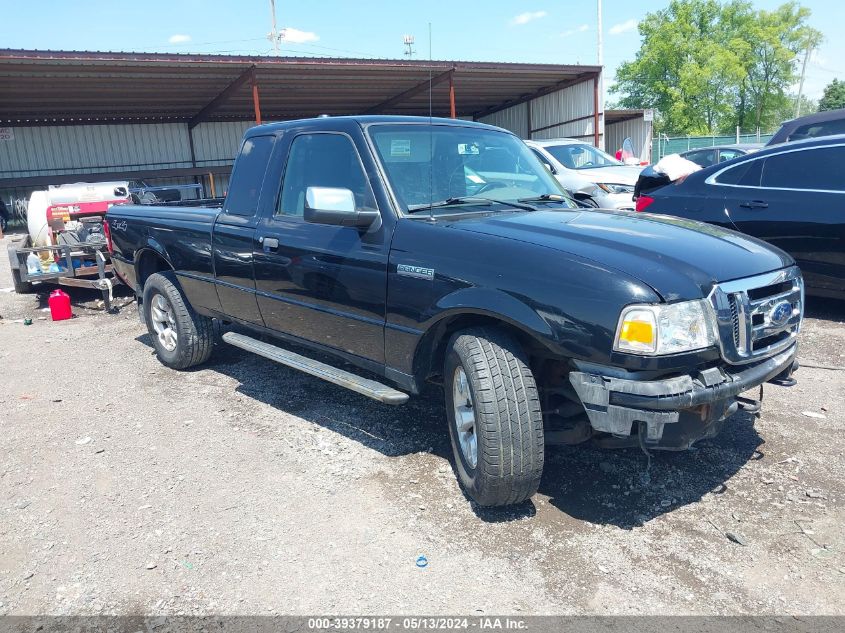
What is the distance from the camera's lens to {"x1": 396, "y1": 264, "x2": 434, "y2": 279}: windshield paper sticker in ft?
10.9

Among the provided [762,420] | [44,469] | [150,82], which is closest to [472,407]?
[762,420]

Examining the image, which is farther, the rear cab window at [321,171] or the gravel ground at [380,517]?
the rear cab window at [321,171]

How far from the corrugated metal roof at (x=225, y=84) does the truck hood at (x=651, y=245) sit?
457 inches

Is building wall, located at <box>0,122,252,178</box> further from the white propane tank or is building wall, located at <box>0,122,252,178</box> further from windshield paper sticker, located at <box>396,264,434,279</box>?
windshield paper sticker, located at <box>396,264,434,279</box>

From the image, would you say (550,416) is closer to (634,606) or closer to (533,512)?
(533,512)

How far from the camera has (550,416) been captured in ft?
11.0

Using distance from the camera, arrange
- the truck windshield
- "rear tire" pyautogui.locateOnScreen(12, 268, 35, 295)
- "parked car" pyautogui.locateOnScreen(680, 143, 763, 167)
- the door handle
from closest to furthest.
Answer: the truck windshield, the door handle, "rear tire" pyautogui.locateOnScreen(12, 268, 35, 295), "parked car" pyautogui.locateOnScreen(680, 143, 763, 167)

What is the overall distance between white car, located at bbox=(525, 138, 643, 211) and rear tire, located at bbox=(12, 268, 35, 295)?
24.5ft

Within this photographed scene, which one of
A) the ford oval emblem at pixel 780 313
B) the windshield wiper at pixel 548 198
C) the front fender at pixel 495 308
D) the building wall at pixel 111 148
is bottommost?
the ford oval emblem at pixel 780 313

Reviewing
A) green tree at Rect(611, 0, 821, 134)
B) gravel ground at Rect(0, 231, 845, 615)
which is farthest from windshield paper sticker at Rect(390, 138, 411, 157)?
green tree at Rect(611, 0, 821, 134)

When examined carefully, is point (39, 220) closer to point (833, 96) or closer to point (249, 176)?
point (249, 176)

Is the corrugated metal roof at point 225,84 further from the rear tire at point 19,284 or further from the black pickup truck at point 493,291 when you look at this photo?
the black pickup truck at point 493,291

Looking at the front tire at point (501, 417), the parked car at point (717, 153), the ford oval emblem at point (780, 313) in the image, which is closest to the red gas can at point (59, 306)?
the front tire at point (501, 417)

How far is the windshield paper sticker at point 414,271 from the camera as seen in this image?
3.31 metres
